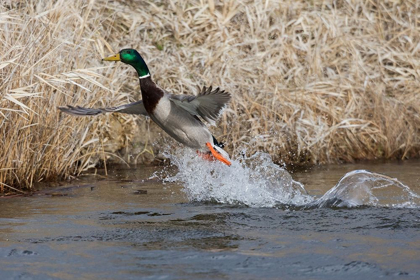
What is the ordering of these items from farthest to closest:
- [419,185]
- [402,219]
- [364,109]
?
[364,109], [419,185], [402,219]

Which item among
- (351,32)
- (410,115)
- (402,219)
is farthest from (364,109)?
(402,219)

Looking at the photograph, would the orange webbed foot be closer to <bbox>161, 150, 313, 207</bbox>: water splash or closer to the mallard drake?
Result: the mallard drake

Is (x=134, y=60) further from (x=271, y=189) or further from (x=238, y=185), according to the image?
(x=271, y=189)

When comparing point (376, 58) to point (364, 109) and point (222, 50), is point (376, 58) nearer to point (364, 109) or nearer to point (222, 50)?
point (364, 109)

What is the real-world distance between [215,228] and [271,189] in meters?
1.36

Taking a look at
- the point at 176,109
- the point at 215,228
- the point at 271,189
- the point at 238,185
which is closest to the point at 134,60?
the point at 176,109

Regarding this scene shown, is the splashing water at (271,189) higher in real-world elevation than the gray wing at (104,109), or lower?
lower

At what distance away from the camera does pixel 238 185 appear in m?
5.80

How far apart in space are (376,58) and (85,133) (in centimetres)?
406

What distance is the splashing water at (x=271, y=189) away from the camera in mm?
5402

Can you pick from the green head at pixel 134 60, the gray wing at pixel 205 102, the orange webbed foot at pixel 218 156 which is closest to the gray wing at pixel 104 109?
the green head at pixel 134 60

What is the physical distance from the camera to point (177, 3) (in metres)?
9.57

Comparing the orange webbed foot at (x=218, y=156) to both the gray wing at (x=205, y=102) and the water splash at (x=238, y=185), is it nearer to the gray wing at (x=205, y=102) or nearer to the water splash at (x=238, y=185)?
the water splash at (x=238, y=185)

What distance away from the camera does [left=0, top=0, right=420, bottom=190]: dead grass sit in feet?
20.1
